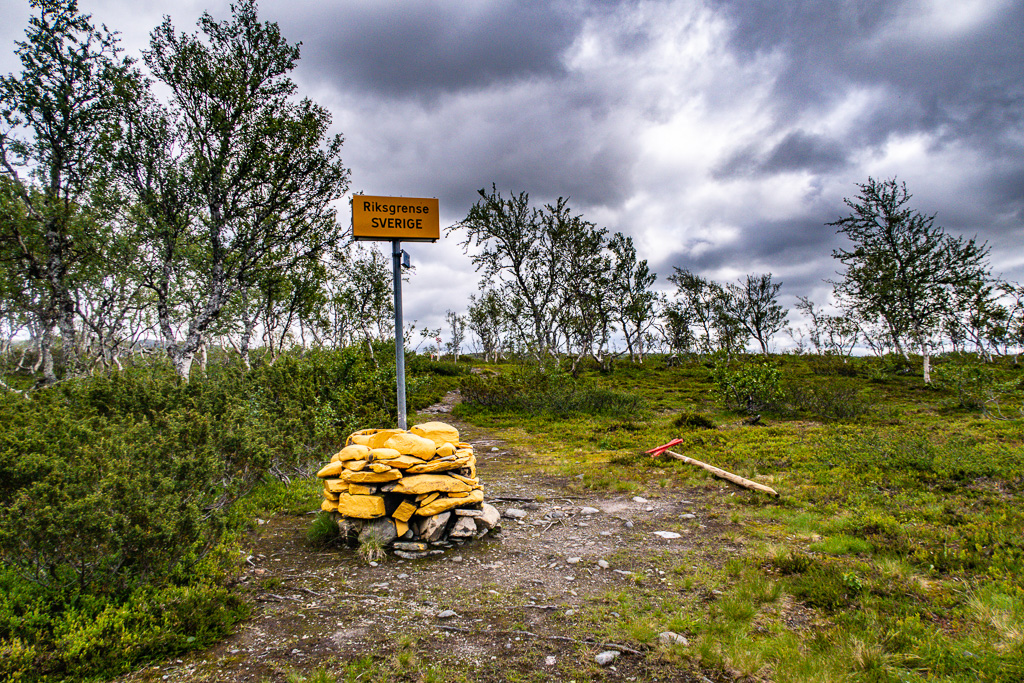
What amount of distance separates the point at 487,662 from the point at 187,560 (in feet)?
12.0

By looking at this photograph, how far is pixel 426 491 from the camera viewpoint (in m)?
6.24

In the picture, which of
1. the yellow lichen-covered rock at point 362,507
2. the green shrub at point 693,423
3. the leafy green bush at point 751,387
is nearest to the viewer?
the yellow lichen-covered rock at point 362,507

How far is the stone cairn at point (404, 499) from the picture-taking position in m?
6.20

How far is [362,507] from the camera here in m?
6.23

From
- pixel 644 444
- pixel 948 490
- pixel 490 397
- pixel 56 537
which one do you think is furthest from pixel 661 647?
pixel 490 397

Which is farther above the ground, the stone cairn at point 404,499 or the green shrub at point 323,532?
the stone cairn at point 404,499

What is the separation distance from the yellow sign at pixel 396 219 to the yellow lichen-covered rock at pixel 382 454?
3972 mm

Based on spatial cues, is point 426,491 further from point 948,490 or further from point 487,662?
point 948,490

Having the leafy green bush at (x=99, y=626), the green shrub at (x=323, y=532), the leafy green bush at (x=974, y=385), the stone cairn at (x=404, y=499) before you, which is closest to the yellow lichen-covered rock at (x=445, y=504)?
the stone cairn at (x=404, y=499)

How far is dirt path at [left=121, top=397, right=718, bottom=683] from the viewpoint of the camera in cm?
356

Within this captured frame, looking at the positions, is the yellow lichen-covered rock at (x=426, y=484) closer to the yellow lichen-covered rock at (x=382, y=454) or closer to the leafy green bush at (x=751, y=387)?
the yellow lichen-covered rock at (x=382, y=454)

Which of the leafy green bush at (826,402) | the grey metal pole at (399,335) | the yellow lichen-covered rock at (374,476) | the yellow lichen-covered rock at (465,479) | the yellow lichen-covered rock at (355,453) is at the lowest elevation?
the leafy green bush at (826,402)

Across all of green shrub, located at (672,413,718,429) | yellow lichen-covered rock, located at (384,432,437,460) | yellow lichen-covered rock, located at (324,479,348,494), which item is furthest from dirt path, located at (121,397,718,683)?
green shrub, located at (672,413,718,429)

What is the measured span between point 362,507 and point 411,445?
111cm
